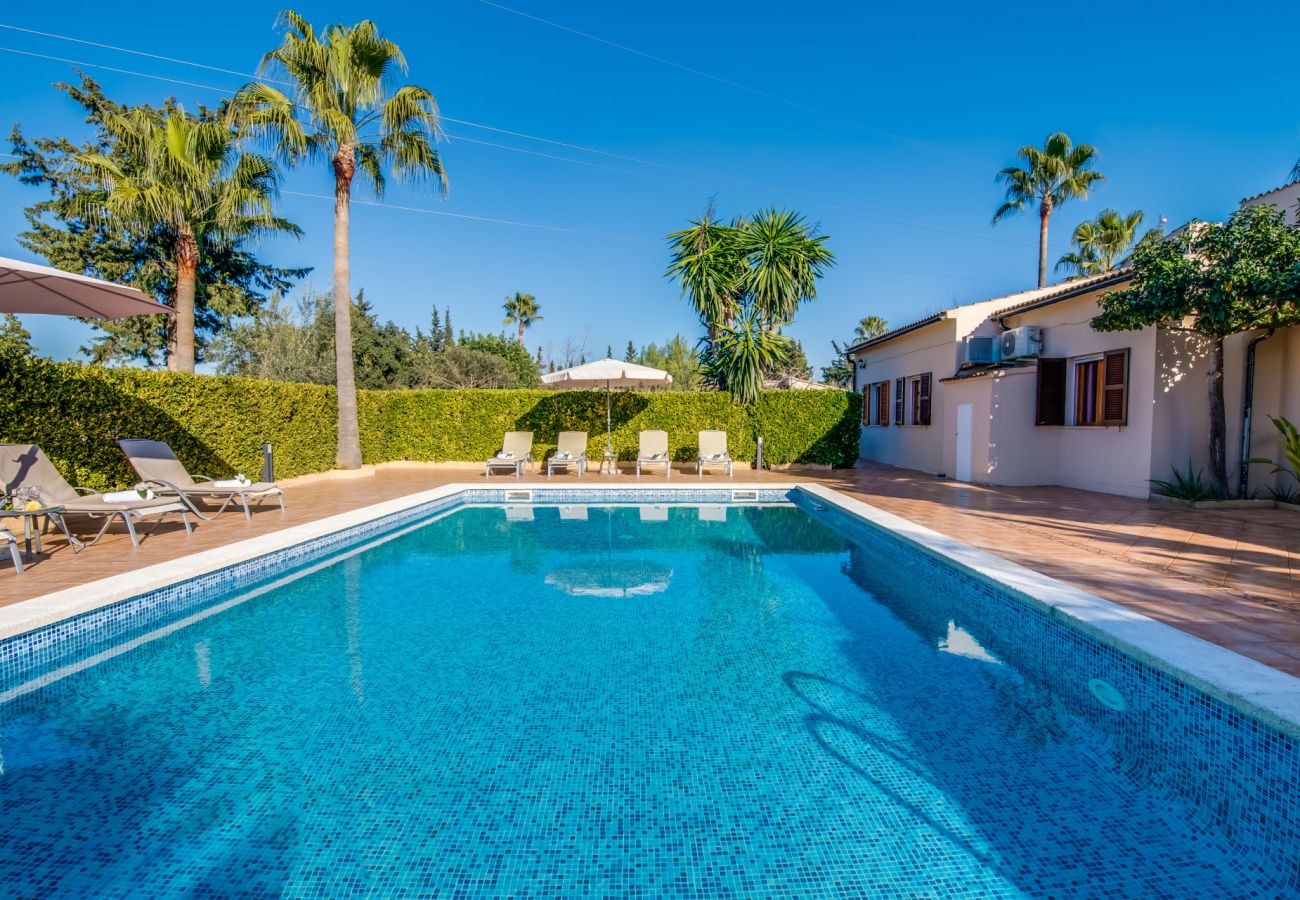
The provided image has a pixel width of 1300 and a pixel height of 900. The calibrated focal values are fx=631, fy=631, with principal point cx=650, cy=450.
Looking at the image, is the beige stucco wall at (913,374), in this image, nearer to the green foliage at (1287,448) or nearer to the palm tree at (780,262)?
the palm tree at (780,262)

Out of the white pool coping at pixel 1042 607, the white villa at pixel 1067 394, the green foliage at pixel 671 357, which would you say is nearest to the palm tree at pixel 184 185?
the white pool coping at pixel 1042 607

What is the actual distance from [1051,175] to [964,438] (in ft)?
45.4

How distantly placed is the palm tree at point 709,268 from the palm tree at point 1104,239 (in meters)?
14.8

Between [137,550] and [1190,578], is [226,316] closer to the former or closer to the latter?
[137,550]

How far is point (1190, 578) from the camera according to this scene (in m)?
4.86

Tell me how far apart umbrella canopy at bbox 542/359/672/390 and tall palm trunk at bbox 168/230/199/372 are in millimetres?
8356

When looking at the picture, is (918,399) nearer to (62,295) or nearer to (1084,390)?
(1084,390)

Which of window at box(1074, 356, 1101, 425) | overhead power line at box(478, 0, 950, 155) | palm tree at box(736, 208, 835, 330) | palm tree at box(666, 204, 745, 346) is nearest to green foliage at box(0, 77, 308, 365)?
overhead power line at box(478, 0, 950, 155)

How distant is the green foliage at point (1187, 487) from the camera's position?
898 cm

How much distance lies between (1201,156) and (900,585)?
18181mm

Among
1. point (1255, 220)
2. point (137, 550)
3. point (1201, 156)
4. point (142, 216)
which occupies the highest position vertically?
point (1201, 156)

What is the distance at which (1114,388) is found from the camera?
10266mm

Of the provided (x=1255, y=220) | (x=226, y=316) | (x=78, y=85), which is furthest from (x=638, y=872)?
(x=78, y=85)

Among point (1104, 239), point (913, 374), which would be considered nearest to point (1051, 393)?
point (913, 374)
